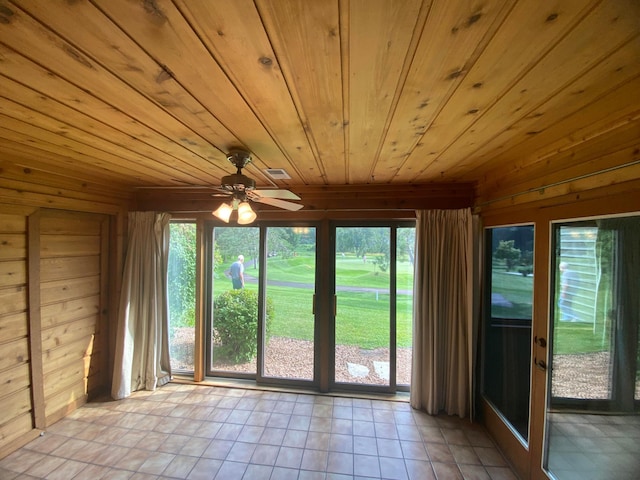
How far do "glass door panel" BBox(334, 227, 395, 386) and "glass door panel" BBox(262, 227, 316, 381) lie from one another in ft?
1.12

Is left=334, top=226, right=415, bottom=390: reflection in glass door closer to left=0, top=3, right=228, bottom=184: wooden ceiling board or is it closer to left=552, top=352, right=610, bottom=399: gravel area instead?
left=552, top=352, right=610, bottom=399: gravel area

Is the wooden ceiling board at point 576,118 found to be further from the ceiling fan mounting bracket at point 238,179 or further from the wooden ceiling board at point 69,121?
the wooden ceiling board at point 69,121

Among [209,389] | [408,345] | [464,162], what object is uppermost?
[464,162]

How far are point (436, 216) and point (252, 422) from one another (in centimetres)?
284

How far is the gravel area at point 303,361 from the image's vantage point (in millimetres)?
3336

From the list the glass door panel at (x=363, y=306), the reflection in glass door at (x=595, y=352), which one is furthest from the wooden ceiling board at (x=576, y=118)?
the glass door panel at (x=363, y=306)

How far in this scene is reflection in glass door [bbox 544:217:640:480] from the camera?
1381mm

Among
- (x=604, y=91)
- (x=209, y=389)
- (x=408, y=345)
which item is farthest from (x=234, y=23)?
(x=209, y=389)

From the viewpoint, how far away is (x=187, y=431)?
8.66 ft

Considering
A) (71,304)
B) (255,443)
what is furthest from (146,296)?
(255,443)

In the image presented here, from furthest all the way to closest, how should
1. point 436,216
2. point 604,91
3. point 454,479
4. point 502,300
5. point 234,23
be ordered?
point 436,216 → point 502,300 → point 454,479 → point 604,91 → point 234,23

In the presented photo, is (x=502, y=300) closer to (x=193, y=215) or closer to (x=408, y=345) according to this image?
(x=408, y=345)

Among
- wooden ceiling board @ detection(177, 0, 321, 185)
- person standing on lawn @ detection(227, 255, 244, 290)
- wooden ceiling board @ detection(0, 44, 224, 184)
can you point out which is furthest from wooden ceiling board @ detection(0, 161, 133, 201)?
wooden ceiling board @ detection(177, 0, 321, 185)

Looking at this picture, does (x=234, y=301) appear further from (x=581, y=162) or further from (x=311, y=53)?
(x=581, y=162)
